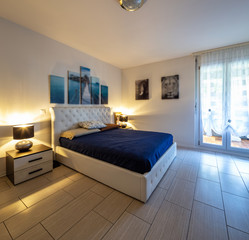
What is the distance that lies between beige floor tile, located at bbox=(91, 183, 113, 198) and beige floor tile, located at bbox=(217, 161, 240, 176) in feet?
7.11

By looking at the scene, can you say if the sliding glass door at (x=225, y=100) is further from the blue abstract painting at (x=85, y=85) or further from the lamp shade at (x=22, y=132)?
the lamp shade at (x=22, y=132)

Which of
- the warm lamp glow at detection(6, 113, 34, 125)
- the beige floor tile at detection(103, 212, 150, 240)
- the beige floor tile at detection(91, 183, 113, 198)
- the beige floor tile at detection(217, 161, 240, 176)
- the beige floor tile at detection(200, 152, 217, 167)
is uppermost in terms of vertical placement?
the warm lamp glow at detection(6, 113, 34, 125)

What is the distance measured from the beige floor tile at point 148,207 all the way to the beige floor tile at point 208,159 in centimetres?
160

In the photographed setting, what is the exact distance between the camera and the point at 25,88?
239cm

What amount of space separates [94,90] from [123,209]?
3.13 meters

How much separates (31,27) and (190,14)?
114 inches

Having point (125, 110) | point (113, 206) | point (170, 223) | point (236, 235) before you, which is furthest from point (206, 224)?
point (125, 110)

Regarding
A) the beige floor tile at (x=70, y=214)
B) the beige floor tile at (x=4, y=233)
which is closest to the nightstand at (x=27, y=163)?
the beige floor tile at (x=4, y=233)

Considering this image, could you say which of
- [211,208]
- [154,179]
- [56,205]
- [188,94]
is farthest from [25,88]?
[188,94]

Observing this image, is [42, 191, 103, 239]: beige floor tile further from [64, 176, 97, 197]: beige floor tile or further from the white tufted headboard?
the white tufted headboard

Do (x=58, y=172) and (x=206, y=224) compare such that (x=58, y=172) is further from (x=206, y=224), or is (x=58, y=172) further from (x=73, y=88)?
(x=206, y=224)

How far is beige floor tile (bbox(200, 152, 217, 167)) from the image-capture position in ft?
8.85

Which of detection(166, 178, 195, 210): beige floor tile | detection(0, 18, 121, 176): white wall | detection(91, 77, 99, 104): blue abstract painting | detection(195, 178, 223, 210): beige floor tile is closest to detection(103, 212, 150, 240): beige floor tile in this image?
detection(166, 178, 195, 210): beige floor tile

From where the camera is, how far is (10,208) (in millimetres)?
1497
